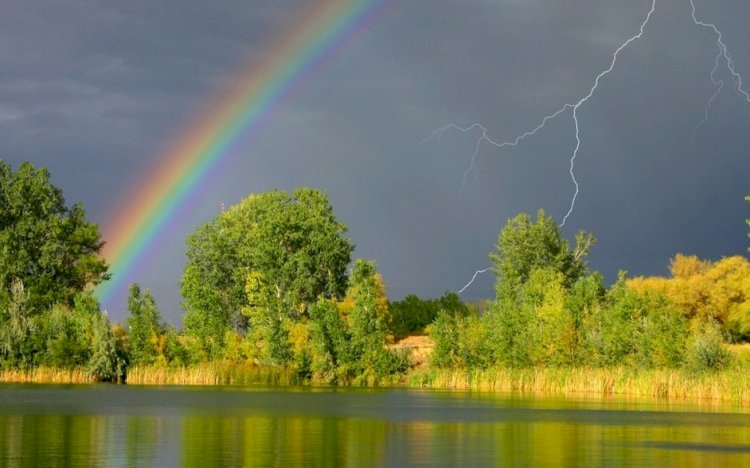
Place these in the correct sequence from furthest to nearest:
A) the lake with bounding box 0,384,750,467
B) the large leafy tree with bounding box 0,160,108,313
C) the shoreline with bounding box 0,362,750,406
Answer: the large leafy tree with bounding box 0,160,108,313 < the shoreline with bounding box 0,362,750,406 < the lake with bounding box 0,384,750,467

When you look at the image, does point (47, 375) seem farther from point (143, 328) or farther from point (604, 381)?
point (604, 381)

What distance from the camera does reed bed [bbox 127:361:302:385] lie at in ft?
293

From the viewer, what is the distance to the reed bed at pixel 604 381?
6053cm

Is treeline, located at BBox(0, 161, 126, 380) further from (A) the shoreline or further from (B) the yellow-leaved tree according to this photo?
(B) the yellow-leaved tree

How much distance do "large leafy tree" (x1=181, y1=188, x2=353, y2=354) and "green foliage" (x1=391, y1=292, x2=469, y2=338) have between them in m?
20.5

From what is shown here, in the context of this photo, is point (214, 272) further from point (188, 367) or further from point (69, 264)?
point (188, 367)

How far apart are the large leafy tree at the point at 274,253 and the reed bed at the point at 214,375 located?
14.5 m

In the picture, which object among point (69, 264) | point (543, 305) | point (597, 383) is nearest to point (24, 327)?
point (69, 264)

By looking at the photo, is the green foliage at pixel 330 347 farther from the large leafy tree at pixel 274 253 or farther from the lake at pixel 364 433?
the lake at pixel 364 433

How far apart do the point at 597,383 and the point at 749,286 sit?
41.8 metres

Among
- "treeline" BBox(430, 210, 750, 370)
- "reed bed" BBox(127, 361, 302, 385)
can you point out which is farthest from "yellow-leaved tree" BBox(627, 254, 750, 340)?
"reed bed" BBox(127, 361, 302, 385)

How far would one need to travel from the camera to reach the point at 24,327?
92.9 meters

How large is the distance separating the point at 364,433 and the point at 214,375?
190 feet

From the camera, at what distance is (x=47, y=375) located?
295ft
